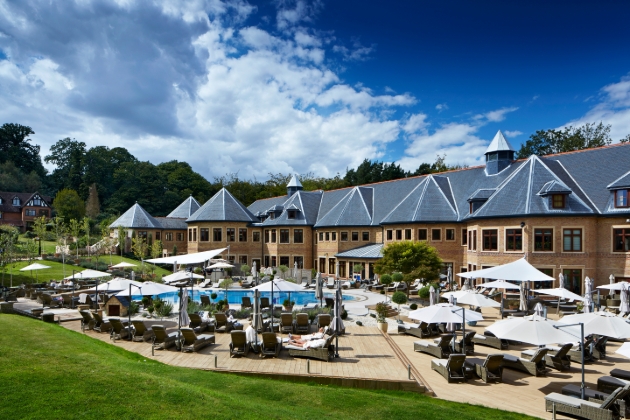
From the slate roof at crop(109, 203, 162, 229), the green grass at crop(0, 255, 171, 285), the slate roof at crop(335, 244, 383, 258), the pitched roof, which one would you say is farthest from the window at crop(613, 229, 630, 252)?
the slate roof at crop(109, 203, 162, 229)

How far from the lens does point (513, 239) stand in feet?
96.3

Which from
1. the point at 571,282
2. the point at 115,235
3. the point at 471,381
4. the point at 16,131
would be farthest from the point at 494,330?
the point at 16,131

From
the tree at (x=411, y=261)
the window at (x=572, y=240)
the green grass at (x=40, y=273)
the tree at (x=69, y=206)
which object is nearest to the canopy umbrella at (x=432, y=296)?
the tree at (x=411, y=261)

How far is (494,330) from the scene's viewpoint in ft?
37.6

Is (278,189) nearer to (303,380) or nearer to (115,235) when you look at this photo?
(115,235)

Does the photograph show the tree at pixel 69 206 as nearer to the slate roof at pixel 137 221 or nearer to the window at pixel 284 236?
the slate roof at pixel 137 221

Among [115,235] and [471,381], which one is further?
[115,235]

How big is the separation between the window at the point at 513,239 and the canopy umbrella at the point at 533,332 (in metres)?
19.4

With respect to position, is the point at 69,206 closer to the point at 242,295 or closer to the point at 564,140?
the point at 242,295

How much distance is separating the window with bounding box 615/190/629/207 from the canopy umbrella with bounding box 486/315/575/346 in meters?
21.3

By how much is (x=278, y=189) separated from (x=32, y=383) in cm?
7340

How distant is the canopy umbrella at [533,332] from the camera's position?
10625 millimetres

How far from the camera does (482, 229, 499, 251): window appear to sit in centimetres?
3044

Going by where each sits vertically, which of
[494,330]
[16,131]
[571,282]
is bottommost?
[571,282]
